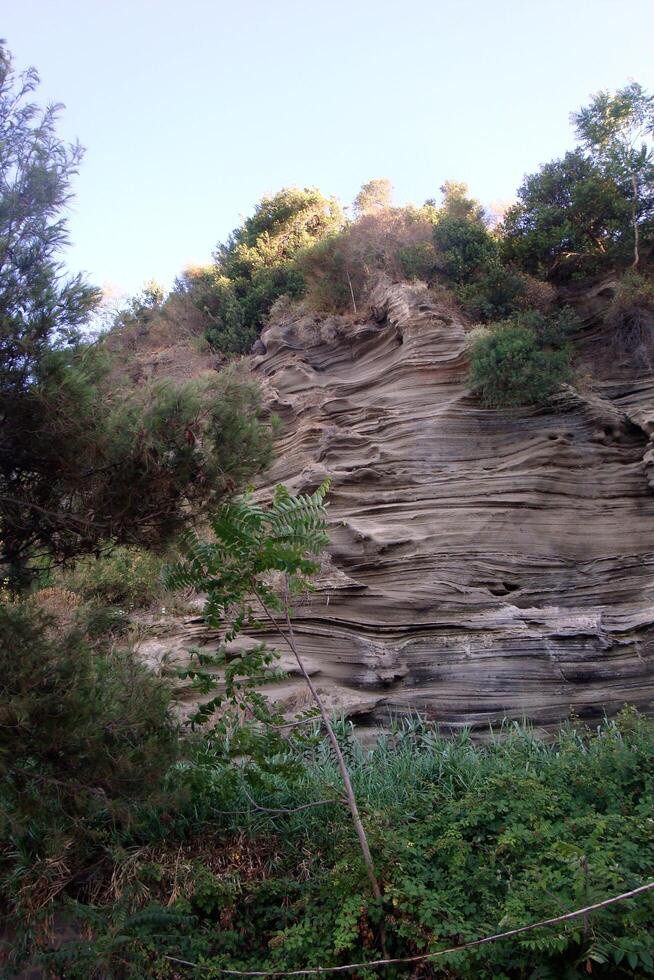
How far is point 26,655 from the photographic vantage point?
14.5 ft

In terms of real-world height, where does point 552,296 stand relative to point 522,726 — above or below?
above

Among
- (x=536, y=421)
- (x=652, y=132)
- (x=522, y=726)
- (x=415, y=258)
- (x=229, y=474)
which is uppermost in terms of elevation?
(x=652, y=132)

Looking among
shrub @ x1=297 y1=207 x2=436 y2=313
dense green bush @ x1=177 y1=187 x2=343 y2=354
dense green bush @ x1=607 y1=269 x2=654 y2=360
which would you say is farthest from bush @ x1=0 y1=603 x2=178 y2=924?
dense green bush @ x1=177 y1=187 x2=343 y2=354

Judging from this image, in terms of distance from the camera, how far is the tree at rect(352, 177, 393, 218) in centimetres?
1928

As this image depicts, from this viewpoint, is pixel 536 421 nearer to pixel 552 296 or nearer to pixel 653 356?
pixel 653 356

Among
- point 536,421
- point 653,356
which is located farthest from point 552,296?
point 536,421

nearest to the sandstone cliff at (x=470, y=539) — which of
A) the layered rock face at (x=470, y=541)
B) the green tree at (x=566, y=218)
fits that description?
the layered rock face at (x=470, y=541)

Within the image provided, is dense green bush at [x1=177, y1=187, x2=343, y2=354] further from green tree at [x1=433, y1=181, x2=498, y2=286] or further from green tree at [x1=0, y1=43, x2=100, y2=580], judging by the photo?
green tree at [x1=0, y1=43, x2=100, y2=580]

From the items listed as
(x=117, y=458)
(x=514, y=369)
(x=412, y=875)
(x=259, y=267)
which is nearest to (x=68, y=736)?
(x=117, y=458)

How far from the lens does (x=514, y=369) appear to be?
11000mm

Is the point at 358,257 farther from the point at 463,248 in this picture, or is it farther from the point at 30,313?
the point at 30,313

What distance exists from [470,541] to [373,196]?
13.4 m

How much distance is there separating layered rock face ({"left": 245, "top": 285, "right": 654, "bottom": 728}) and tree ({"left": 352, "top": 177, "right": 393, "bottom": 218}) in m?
7.22

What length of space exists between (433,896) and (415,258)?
12.2 meters
